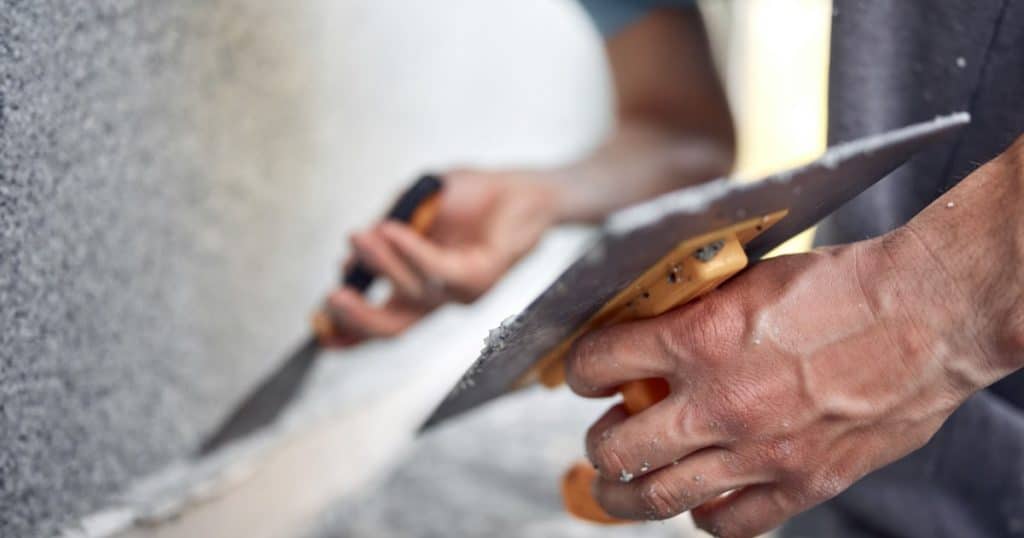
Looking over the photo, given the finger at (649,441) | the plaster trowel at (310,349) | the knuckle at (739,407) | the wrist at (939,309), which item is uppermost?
the wrist at (939,309)

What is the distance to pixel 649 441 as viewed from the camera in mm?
485

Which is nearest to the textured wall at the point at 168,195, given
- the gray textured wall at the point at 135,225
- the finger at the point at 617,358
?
the gray textured wall at the point at 135,225

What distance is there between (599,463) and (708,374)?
10 centimetres

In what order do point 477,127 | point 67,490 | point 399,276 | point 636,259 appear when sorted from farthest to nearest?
point 477,127 → point 399,276 → point 67,490 → point 636,259

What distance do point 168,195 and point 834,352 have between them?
1.76 ft

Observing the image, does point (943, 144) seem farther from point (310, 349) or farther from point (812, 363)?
point (310, 349)

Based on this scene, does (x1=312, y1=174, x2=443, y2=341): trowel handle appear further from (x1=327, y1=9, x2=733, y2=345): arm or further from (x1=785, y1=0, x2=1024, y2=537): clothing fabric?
(x1=785, y1=0, x2=1024, y2=537): clothing fabric

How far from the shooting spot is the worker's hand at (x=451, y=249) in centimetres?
86

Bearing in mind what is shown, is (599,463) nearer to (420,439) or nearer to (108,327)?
(108,327)

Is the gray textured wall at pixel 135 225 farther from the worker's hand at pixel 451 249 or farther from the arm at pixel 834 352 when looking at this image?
the arm at pixel 834 352

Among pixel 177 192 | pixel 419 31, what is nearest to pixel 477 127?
pixel 419 31

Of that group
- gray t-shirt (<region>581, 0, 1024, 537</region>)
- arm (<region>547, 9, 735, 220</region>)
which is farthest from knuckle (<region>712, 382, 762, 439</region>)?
arm (<region>547, 9, 735, 220</region>)

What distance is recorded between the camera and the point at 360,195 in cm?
112

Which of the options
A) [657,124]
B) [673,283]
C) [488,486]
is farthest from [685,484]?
[657,124]
